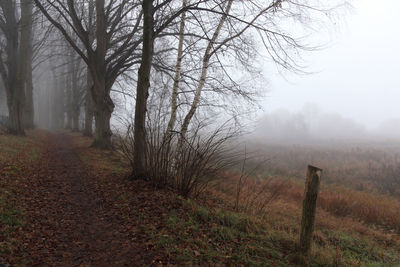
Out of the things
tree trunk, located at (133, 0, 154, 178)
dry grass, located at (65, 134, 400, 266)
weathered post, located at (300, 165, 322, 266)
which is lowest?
dry grass, located at (65, 134, 400, 266)

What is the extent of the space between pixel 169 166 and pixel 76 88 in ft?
67.3

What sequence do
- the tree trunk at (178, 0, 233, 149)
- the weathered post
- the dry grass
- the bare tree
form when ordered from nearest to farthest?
the weathered post → the dry grass → the tree trunk at (178, 0, 233, 149) → the bare tree

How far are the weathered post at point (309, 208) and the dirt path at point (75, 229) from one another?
2301mm

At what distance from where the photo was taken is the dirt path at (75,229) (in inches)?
139

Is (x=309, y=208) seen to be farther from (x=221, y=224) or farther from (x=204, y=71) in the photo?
(x=204, y=71)

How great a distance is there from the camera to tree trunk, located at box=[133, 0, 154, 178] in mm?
6277

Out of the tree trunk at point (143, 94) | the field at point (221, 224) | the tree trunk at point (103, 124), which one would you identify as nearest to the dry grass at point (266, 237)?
the field at point (221, 224)

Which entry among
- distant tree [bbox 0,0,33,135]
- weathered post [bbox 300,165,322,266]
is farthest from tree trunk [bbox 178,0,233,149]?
distant tree [bbox 0,0,33,135]

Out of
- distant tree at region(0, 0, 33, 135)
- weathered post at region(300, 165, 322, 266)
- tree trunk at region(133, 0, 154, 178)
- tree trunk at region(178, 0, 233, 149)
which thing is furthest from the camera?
distant tree at region(0, 0, 33, 135)

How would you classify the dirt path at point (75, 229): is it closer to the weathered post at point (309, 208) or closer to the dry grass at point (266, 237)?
the dry grass at point (266, 237)

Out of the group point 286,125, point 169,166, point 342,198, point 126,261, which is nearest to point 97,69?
point 169,166

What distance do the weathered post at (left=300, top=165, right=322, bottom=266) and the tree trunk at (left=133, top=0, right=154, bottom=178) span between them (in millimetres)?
3914

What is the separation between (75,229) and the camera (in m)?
4.32

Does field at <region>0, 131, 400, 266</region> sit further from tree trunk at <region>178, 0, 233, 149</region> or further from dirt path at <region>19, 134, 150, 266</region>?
tree trunk at <region>178, 0, 233, 149</region>
